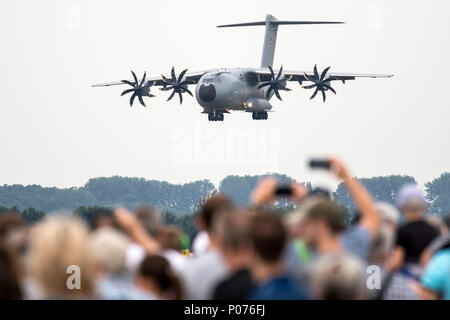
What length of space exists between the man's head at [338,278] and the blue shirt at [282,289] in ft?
1.01

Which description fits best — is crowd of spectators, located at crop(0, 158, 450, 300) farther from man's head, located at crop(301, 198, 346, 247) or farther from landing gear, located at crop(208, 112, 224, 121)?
landing gear, located at crop(208, 112, 224, 121)

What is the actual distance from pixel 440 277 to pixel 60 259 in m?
3.64

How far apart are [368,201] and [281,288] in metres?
1.42

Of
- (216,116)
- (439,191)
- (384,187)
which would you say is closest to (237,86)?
(216,116)

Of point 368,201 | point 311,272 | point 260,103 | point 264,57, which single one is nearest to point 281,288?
point 311,272

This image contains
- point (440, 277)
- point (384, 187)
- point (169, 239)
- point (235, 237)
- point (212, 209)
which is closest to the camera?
point (235, 237)

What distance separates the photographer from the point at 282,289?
8.81 m

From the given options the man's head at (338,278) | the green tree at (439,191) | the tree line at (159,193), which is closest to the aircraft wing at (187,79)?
the man's head at (338,278)

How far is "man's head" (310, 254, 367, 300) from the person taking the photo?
8367 millimetres

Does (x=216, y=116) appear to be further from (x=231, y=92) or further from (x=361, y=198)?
(x=361, y=198)

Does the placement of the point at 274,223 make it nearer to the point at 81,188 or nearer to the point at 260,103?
the point at 260,103

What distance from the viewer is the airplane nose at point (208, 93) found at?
6429 centimetres

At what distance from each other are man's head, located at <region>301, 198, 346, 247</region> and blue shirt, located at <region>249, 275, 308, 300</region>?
1293 mm
